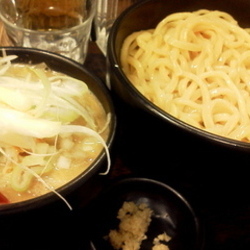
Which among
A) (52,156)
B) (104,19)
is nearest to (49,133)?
(52,156)

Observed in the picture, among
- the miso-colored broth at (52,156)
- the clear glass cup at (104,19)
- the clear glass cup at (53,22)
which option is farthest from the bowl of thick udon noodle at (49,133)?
the clear glass cup at (104,19)

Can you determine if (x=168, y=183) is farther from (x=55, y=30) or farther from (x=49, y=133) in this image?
(x=55, y=30)

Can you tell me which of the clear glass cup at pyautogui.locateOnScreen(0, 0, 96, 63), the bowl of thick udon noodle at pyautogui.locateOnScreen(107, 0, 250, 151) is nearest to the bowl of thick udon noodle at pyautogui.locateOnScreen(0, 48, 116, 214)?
the bowl of thick udon noodle at pyautogui.locateOnScreen(107, 0, 250, 151)

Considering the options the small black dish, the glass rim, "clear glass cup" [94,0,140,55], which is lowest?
the small black dish

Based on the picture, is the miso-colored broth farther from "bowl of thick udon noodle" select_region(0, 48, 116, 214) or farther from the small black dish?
the small black dish

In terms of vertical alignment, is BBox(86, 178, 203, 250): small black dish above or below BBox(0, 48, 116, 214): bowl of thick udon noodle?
below
